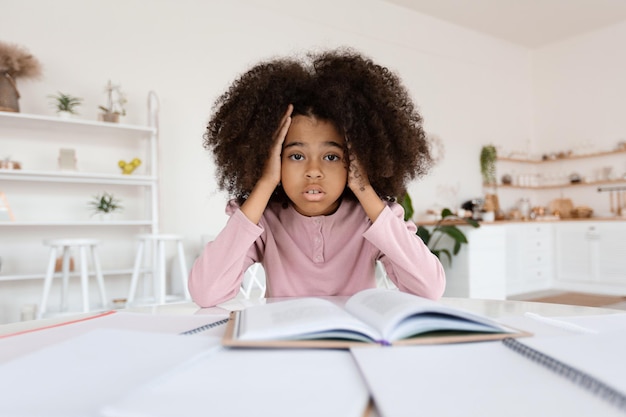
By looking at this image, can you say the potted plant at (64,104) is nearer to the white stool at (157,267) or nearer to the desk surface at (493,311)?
the white stool at (157,267)

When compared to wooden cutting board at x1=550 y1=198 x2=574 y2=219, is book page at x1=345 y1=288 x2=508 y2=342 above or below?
below

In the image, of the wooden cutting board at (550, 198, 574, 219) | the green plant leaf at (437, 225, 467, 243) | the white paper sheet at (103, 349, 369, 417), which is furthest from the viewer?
the wooden cutting board at (550, 198, 574, 219)

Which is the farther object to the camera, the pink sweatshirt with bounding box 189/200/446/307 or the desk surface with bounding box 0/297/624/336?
the pink sweatshirt with bounding box 189/200/446/307

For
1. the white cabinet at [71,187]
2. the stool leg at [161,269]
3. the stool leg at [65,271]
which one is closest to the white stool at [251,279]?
the stool leg at [161,269]

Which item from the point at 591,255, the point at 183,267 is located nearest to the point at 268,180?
A: the point at 183,267

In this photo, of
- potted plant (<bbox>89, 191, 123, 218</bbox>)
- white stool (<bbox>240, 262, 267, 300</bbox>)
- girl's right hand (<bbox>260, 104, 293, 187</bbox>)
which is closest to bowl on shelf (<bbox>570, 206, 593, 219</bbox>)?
white stool (<bbox>240, 262, 267, 300</bbox>)

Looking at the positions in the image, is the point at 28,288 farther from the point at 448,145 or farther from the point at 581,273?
the point at 581,273

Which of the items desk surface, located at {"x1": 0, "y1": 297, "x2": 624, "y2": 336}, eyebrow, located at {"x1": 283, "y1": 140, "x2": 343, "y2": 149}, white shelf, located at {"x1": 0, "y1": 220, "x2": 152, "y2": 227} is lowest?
desk surface, located at {"x1": 0, "y1": 297, "x2": 624, "y2": 336}

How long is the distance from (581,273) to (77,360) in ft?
18.3

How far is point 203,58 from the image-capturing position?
372 centimetres

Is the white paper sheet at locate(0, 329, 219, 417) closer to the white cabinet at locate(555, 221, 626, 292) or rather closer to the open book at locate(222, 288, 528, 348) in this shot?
the open book at locate(222, 288, 528, 348)

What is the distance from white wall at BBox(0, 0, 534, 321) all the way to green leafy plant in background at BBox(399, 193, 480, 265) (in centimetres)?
67

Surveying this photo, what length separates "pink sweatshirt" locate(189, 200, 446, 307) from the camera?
1.01 meters

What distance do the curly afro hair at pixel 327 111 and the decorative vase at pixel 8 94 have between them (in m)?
2.30
